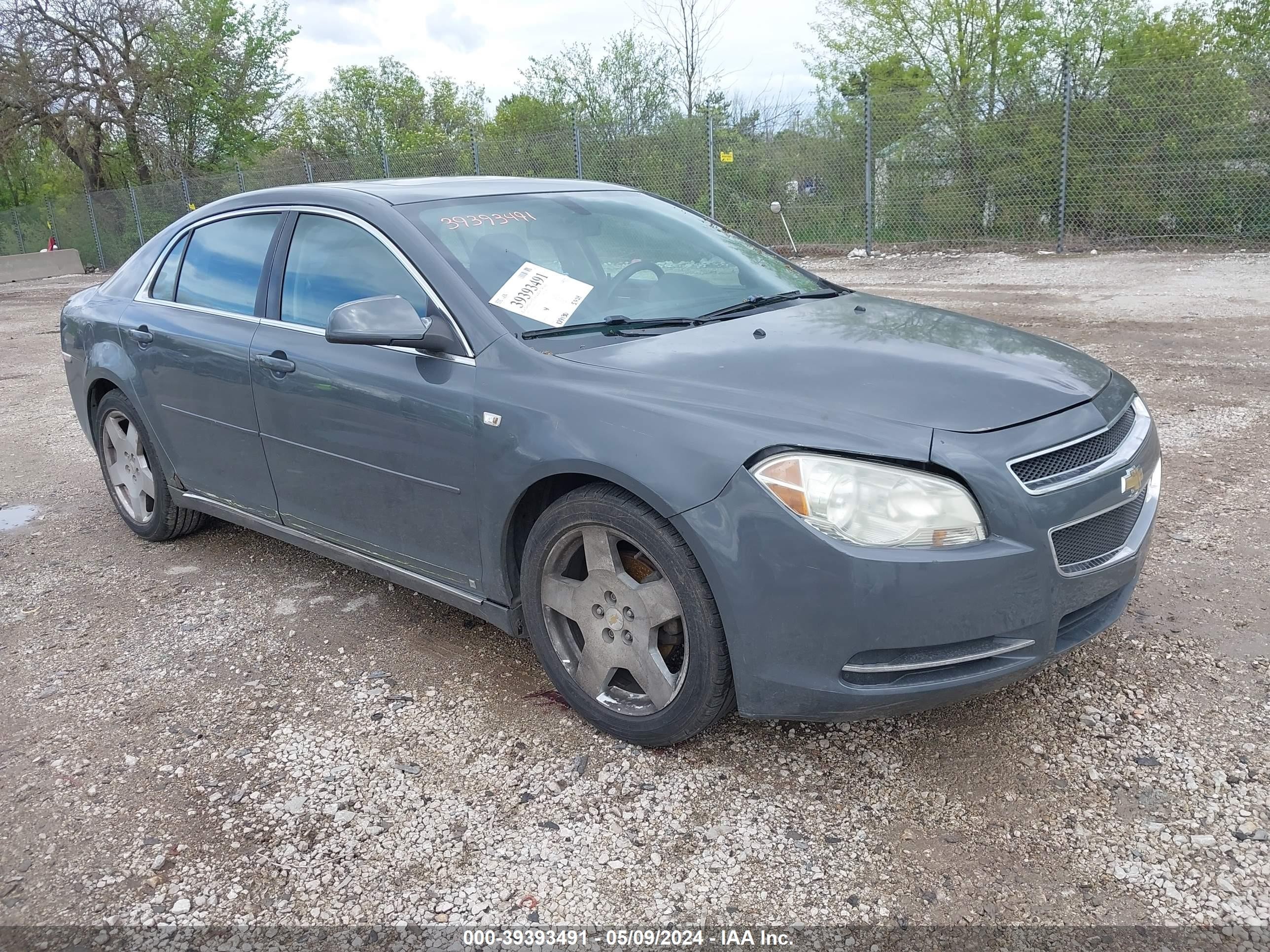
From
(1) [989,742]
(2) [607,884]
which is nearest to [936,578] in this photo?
(1) [989,742]

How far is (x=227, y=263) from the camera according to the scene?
4145 millimetres

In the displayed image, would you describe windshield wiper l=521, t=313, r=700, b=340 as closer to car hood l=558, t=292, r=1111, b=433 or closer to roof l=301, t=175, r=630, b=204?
car hood l=558, t=292, r=1111, b=433

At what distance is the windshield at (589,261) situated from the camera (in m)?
3.28

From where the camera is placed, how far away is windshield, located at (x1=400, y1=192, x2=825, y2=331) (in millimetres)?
3281

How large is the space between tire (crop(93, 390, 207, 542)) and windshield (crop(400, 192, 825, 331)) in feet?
6.83

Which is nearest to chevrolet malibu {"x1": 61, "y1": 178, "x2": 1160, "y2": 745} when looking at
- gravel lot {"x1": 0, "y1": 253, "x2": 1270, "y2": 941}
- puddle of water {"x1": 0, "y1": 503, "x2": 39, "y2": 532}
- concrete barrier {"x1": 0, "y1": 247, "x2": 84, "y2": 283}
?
gravel lot {"x1": 0, "y1": 253, "x2": 1270, "y2": 941}

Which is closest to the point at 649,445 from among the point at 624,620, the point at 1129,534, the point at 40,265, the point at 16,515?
the point at 624,620

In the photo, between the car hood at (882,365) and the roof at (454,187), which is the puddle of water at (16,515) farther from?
the car hood at (882,365)

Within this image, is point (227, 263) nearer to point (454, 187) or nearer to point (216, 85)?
point (454, 187)

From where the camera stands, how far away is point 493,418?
2977 millimetres

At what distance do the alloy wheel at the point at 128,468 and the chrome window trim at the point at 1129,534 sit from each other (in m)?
4.03

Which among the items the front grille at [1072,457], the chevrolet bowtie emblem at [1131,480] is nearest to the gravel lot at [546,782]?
the chevrolet bowtie emblem at [1131,480]

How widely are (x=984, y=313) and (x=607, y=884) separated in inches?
348

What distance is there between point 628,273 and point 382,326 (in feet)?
3.03
